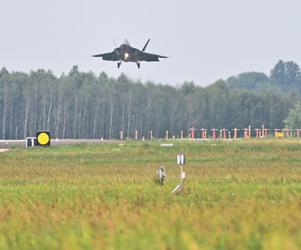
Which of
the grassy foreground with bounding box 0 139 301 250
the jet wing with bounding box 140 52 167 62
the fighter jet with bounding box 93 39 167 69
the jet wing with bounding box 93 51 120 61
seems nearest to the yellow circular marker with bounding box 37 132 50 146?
the grassy foreground with bounding box 0 139 301 250

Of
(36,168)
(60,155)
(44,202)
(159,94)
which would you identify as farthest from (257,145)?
(159,94)

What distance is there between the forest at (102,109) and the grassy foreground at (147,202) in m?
98.7

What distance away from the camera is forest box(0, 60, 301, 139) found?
155750 millimetres

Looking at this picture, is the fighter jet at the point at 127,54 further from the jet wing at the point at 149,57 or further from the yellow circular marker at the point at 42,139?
the yellow circular marker at the point at 42,139

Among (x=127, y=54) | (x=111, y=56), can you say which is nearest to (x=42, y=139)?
(x=127, y=54)

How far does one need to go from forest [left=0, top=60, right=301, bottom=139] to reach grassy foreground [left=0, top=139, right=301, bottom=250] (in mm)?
98711

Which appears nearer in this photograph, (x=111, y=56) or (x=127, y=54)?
(x=127, y=54)

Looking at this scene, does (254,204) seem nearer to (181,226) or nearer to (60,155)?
(181,226)

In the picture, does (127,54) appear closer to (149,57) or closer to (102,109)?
(149,57)

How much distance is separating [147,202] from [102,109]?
469 ft

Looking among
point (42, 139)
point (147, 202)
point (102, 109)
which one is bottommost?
point (147, 202)

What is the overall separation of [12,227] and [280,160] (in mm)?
30689

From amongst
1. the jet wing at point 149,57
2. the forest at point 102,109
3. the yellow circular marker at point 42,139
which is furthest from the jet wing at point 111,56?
the forest at point 102,109

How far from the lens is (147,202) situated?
78.7 feet
